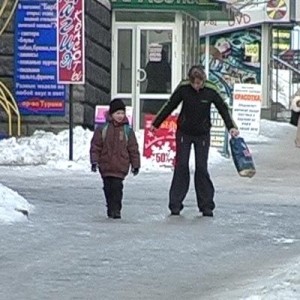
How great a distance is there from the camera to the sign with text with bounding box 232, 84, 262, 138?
26.6 metres

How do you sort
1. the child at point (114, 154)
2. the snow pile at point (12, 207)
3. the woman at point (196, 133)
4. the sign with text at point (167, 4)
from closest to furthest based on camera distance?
the snow pile at point (12, 207)
the child at point (114, 154)
the woman at point (196, 133)
the sign with text at point (167, 4)

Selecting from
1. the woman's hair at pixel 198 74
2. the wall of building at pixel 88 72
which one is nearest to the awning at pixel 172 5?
the wall of building at pixel 88 72

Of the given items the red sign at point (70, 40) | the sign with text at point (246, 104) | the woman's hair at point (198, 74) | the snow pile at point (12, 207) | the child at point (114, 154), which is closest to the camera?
the snow pile at point (12, 207)

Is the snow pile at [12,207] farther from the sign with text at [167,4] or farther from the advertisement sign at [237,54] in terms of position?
the advertisement sign at [237,54]

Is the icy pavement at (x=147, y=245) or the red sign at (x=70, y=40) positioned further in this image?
the red sign at (x=70, y=40)

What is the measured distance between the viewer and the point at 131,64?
25516mm

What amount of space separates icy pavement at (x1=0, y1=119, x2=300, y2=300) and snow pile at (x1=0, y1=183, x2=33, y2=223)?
0.43 ft

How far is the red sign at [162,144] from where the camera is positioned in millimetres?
19078

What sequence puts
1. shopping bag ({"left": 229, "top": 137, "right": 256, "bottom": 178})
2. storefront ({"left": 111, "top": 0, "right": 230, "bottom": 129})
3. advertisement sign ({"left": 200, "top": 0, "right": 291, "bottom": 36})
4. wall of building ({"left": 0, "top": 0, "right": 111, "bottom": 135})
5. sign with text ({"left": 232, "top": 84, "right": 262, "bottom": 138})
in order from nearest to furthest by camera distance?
shopping bag ({"left": 229, "top": 137, "right": 256, "bottom": 178}) → wall of building ({"left": 0, "top": 0, "right": 111, "bottom": 135}) → storefront ({"left": 111, "top": 0, "right": 230, "bottom": 129}) → sign with text ({"left": 232, "top": 84, "right": 262, "bottom": 138}) → advertisement sign ({"left": 200, "top": 0, "right": 291, "bottom": 36})

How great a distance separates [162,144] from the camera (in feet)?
62.8

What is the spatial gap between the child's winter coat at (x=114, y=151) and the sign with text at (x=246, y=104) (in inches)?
534

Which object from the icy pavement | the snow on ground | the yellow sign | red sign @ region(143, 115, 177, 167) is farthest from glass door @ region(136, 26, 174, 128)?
the yellow sign

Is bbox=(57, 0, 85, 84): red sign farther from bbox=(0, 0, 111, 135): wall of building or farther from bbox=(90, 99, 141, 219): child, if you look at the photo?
bbox=(90, 99, 141, 219): child

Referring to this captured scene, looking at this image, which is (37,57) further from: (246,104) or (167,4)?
(246,104)
